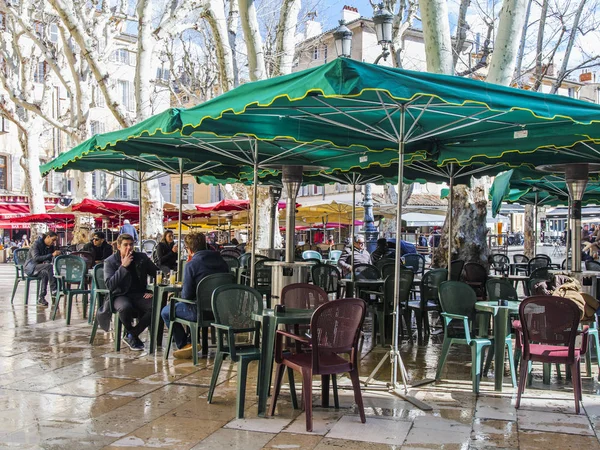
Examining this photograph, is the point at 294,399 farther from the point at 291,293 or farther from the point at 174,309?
the point at 174,309

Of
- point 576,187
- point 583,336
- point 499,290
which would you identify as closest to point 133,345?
point 499,290

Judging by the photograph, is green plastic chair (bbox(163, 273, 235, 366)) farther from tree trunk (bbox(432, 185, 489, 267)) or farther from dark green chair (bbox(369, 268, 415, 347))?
tree trunk (bbox(432, 185, 489, 267))

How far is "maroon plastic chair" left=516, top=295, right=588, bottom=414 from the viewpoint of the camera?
5.35 meters

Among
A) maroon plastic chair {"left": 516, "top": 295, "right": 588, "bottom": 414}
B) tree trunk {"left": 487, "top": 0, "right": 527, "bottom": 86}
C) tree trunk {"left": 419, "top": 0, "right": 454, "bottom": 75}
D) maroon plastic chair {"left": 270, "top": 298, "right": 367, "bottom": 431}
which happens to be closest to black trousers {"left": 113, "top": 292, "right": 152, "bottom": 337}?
maroon plastic chair {"left": 270, "top": 298, "right": 367, "bottom": 431}

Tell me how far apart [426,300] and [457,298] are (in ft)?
6.63

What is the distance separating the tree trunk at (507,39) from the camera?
32.8 feet

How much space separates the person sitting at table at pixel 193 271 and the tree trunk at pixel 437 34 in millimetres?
5205

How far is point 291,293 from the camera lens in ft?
20.2

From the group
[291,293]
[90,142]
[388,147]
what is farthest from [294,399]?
[90,142]

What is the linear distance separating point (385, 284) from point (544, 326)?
9.20 ft

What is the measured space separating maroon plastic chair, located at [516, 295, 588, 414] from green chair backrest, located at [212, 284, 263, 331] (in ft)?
7.30

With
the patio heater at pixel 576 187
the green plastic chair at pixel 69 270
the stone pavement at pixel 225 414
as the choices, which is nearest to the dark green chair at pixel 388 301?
the stone pavement at pixel 225 414

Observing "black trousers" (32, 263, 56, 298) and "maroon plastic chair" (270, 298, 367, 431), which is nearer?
"maroon plastic chair" (270, 298, 367, 431)

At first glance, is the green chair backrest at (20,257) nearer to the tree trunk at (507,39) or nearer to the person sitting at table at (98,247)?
the person sitting at table at (98,247)
